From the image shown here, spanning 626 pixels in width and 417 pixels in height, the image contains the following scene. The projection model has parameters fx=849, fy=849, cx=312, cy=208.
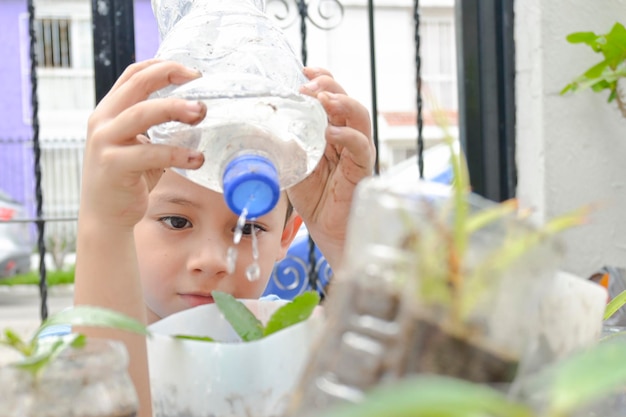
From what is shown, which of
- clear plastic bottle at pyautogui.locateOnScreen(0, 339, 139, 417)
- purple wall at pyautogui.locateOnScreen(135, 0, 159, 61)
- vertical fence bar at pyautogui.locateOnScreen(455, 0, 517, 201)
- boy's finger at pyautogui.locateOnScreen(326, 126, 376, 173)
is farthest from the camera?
purple wall at pyautogui.locateOnScreen(135, 0, 159, 61)

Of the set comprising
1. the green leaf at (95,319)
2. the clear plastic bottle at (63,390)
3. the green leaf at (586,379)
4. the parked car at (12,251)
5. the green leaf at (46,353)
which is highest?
the green leaf at (586,379)

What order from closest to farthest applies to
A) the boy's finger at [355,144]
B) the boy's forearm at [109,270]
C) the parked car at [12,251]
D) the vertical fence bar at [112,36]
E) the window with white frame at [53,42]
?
the boy's forearm at [109,270] → the boy's finger at [355,144] → the vertical fence bar at [112,36] → the parked car at [12,251] → the window with white frame at [53,42]

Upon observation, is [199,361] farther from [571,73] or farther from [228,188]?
[571,73]

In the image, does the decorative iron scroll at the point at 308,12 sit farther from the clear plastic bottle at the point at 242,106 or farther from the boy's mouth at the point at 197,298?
the boy's mouth at the point at 197,298

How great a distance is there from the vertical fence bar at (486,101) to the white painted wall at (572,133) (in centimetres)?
5

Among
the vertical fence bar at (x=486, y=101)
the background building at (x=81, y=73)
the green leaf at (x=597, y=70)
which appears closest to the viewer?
the green leaf at (x=597, y=70)

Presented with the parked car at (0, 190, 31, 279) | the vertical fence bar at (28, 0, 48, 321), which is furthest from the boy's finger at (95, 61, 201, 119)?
the parked car at (0, 190, 31, 279)

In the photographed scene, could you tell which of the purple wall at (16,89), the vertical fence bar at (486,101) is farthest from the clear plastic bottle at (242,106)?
the purple wall at (16,89)

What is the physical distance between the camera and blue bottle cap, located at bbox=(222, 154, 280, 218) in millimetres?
460

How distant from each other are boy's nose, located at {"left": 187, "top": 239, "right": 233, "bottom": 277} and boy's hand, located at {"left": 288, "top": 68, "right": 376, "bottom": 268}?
10 cm

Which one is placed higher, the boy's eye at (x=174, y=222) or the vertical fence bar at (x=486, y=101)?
the vertical fence bar at (x=486, y=101)

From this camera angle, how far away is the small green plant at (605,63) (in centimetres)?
149

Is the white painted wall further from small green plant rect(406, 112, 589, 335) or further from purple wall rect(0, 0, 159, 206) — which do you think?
purple wall rect(0, 0, 159, 206)

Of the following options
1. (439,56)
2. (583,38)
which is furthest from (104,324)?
(439,56)
